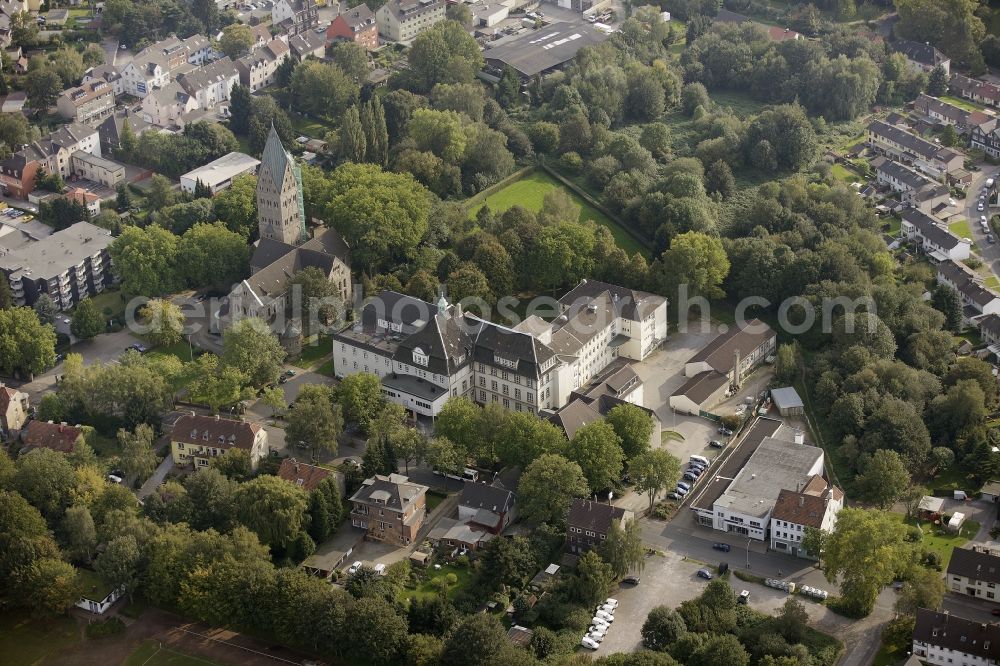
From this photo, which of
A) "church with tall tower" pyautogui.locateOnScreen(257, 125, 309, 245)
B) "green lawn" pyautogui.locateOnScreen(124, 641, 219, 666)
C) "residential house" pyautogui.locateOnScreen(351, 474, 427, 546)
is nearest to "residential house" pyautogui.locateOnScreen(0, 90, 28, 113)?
"church with tall tower" pyautogui.locateOnScreen(257, 125, 309, 245)

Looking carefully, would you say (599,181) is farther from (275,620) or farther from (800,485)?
(275,620)

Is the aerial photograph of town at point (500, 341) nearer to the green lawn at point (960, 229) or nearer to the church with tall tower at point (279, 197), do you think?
the church with tall tower at point (279, 197)

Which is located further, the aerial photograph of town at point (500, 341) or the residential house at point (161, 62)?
the residential house at point (161, 62)

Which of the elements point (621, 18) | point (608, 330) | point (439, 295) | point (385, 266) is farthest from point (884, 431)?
point (621, 18)

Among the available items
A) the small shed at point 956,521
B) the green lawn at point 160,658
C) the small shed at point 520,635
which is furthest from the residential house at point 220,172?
the small shed at point 956,521

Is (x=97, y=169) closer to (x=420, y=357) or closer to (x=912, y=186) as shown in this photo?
(x=420, y=357)

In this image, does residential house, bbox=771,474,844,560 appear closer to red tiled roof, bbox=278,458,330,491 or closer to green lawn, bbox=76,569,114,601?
red tiled roof, bbox=278,458,330,491
